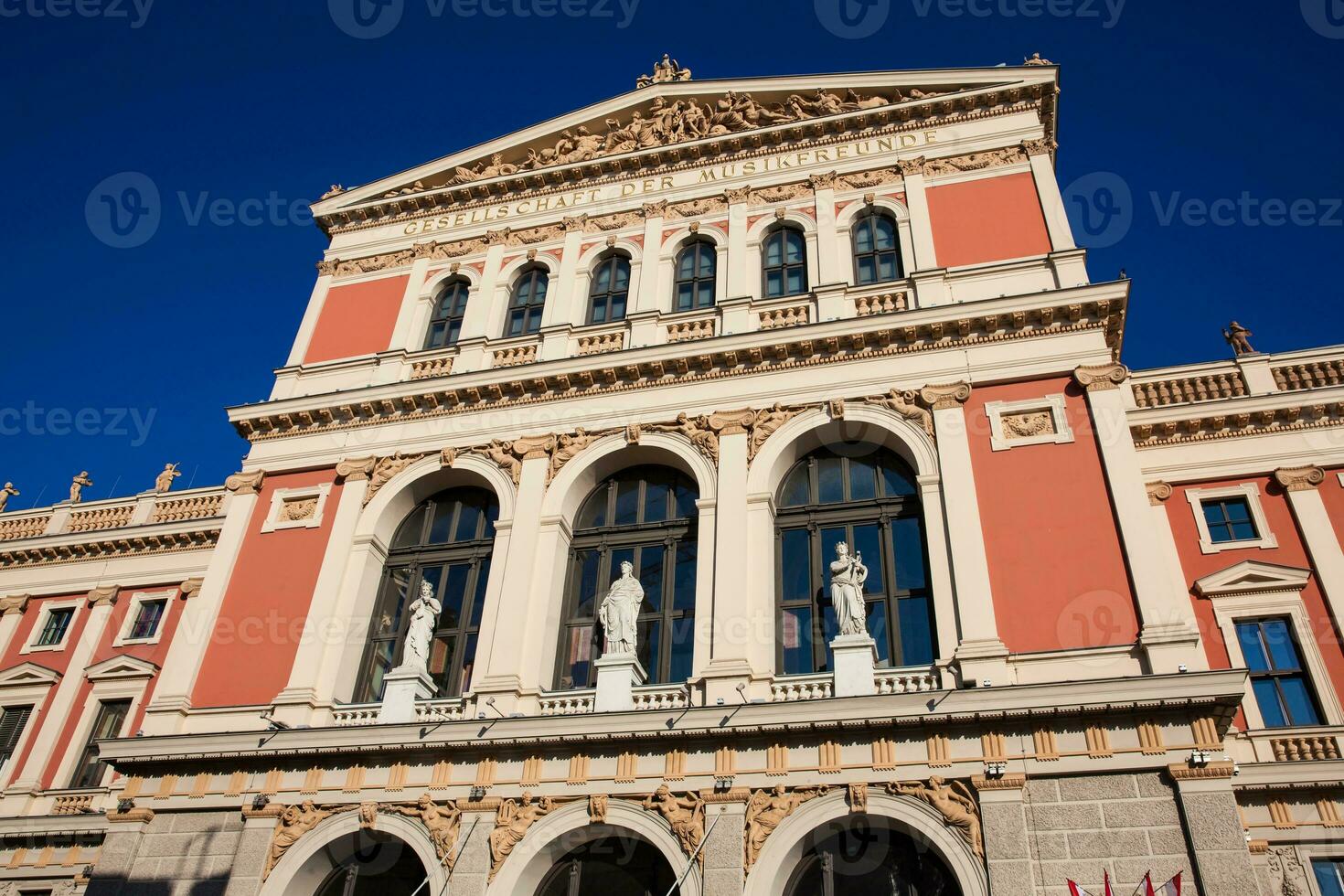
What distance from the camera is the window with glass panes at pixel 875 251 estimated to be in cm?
2238

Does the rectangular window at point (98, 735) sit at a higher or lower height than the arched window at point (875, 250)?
lower

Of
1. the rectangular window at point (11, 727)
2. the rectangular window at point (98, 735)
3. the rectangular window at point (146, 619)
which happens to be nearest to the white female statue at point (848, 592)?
the rectangular window at point (98, 735)

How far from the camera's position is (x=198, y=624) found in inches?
819

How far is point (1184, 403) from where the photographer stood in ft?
71.6

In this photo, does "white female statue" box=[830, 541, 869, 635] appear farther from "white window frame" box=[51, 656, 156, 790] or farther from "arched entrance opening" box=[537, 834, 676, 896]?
"white window frame" box=[51, 656, 156, 790]

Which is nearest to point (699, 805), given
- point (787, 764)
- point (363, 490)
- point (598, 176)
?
point (787, 764)

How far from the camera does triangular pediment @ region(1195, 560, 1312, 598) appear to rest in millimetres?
19297

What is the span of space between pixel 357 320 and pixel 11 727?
44.7 ft

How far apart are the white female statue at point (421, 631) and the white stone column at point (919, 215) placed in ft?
39.0

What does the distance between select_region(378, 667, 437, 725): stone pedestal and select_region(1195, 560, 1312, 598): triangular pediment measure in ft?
48.6

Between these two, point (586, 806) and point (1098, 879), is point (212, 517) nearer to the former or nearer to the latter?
point (586, 806)

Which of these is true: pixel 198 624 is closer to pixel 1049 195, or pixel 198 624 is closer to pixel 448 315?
pixel 448 315

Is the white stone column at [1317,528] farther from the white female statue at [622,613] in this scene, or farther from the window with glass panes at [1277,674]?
the white female statue at [622,613]

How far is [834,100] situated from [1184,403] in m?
10.7
